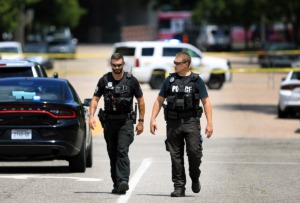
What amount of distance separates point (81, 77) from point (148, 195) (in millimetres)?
40478

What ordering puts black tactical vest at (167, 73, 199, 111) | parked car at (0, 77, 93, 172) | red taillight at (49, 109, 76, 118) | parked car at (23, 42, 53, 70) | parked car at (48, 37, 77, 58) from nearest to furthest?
black tactical vest at (167, 73, 199, 111) < parked car at (0, 77, 93, 172) < red taillight at (49, 109, 76, 118) < parked car at (23, 42, 53, 70) < parked car at (48, 37, 77, 58)

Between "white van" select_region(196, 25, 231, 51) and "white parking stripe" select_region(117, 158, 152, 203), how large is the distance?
72889mm

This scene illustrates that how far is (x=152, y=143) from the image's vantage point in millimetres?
23750

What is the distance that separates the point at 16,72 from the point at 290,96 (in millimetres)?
11861

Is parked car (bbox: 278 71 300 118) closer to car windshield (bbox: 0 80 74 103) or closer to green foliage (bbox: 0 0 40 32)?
car windshield (bbox: 0 80 74 103)

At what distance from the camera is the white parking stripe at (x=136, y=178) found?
1320cm

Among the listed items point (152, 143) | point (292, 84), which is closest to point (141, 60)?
point (292, 84)

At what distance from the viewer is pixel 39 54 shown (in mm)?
60125

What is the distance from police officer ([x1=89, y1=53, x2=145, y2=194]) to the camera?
1357 cm

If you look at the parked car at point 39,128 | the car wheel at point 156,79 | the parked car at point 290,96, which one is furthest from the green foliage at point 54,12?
the parked car at point 39,128

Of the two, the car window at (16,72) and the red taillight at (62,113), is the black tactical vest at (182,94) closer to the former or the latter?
the red taillight at (62,113)

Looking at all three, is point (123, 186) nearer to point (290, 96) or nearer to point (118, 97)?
point (118, 97)

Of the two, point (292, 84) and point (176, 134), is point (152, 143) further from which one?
point (176, 134)

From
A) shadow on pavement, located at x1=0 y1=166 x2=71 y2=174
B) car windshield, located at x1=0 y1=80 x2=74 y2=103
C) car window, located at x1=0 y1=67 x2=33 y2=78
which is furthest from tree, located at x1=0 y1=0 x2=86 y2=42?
car windshield, located at x1=0 y1=80 x2=74 y2=103
